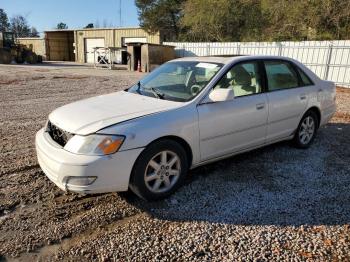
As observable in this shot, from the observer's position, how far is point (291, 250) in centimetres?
284

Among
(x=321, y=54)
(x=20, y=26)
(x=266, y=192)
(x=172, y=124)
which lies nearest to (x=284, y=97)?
(x=266, y=192)

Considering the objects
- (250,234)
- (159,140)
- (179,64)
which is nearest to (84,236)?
(159,140)

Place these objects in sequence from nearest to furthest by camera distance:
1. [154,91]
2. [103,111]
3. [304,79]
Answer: [103,111], [154,91], [304,79]

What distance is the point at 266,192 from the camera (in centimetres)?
388

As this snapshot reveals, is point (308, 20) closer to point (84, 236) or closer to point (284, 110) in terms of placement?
point (284, 110)

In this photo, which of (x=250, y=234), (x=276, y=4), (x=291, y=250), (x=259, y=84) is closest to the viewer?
(x=291, y=250)

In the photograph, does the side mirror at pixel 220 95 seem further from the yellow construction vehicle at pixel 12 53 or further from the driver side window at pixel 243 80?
the yellow construction vehicle at pixel 12 53

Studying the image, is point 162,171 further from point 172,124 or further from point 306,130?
point 306,130

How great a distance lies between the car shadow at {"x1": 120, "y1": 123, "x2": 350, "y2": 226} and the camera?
3.37 metres

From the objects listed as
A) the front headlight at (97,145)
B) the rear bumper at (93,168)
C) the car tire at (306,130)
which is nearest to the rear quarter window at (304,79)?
the car tire at (306,130)

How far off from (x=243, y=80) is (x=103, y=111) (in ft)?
6.35

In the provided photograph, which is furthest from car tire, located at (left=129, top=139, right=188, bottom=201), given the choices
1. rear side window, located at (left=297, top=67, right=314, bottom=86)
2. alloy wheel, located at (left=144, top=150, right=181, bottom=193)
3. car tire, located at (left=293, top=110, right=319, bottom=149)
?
rear side window, located at (left=297, top=67, right=314, bottom=86)

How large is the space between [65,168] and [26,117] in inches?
207

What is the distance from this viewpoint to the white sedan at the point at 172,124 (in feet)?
10.4
